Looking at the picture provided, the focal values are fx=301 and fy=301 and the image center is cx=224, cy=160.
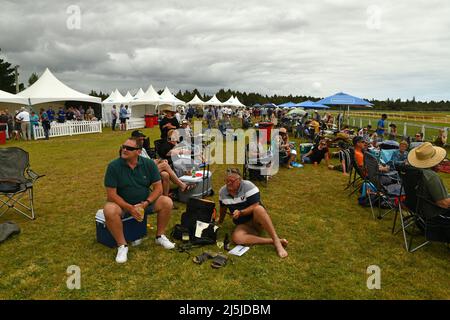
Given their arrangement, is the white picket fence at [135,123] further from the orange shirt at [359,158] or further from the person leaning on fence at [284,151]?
the orange shirt at [359,158]

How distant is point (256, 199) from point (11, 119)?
55.8ft

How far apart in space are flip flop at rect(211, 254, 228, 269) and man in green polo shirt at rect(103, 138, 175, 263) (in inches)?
25.9

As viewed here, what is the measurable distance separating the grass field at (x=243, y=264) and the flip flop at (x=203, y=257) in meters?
0.07

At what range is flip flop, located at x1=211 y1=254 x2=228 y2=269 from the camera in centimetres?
347

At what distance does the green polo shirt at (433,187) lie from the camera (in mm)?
3576

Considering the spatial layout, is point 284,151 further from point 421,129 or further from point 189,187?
point 421,129

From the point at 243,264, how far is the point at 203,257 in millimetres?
487

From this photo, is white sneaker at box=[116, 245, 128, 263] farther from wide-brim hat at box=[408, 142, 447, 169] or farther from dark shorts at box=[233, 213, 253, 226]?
wide-brim hat at box=[408, 142, 447, 169]

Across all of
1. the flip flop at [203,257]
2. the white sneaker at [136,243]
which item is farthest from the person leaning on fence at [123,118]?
the flip flop at [203,257]

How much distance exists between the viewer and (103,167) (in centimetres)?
875

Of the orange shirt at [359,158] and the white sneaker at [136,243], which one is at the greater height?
the orange shirt at [359,158]

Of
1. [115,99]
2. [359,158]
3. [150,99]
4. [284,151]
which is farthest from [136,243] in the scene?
[115,99]
